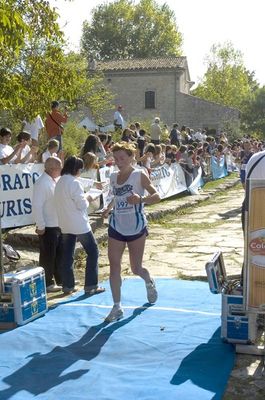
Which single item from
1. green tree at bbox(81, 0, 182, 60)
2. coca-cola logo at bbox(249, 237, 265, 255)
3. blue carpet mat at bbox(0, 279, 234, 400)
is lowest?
blue carpet mat at bbox(0, 279, 234, 400)

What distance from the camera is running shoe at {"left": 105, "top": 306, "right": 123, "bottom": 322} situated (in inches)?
221

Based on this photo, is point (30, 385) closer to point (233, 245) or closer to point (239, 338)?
point (239, 338)

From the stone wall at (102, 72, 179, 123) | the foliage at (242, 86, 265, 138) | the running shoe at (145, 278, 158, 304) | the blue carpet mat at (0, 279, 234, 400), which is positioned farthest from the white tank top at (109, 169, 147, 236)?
the foliage at (242, 86, 265, 138)

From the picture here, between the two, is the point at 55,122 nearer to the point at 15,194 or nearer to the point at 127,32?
the point at 15,194

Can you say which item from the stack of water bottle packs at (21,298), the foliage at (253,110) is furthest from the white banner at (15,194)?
the foliage at (253,110)

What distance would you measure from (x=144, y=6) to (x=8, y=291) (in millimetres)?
65719

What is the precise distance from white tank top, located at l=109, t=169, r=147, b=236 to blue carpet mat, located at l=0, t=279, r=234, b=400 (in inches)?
37.0

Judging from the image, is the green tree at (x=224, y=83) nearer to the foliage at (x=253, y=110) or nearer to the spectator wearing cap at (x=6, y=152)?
the foliage at (x=253, y=110)

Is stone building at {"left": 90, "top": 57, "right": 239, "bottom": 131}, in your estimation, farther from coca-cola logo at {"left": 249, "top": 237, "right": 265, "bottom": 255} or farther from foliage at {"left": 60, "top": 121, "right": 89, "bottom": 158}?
coca-cola logo at {"left": 249, "top": 237, "right": 265, "bottom": 255}

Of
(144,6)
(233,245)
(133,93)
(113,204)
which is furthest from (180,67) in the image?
(113,204)

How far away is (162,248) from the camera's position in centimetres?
917

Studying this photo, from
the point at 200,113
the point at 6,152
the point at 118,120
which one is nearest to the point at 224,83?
the point at 200,113

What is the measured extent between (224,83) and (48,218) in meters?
61.5

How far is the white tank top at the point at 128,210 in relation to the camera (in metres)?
5.55
